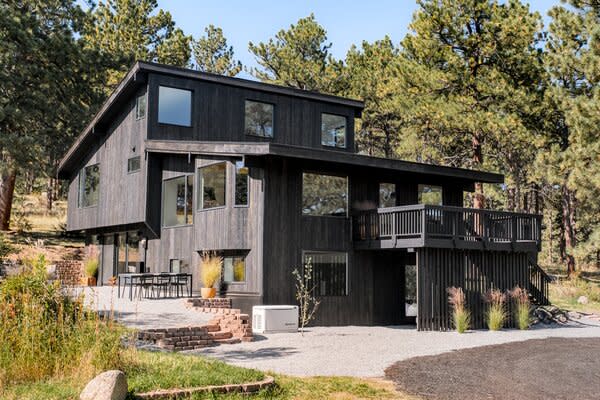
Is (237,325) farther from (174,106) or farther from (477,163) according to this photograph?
(477,163)

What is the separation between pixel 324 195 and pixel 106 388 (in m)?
12.4

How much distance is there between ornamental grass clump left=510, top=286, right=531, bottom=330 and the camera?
740 inches

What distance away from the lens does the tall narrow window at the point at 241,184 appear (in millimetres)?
18453

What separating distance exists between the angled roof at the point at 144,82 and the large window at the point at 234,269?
6829 mm

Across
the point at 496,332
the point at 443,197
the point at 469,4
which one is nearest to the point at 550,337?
the point at 496,332

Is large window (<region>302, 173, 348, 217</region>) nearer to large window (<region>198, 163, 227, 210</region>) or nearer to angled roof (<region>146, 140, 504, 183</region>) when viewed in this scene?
angled roof (<region>146, 140, 504, 183</region>)

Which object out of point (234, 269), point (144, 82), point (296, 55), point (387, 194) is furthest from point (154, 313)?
point (296, 55)

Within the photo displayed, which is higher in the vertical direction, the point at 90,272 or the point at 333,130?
the point at 333,130

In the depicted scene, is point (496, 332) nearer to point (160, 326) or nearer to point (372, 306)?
point (372, 306)

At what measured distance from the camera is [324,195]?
1931cm

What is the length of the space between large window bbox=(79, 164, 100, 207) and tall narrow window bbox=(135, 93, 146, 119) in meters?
4.07

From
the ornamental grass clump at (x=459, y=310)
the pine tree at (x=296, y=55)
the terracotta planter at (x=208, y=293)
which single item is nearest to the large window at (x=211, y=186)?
the terracotta planter at (x=208, y=293)

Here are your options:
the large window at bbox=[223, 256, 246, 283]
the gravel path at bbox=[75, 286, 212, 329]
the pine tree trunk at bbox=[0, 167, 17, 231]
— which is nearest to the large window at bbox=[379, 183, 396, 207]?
the large window at bbox=[223, 256, 246, 283]

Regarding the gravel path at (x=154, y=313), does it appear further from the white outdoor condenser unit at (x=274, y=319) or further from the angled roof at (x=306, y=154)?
the angled roof at (x=306, y=154)
